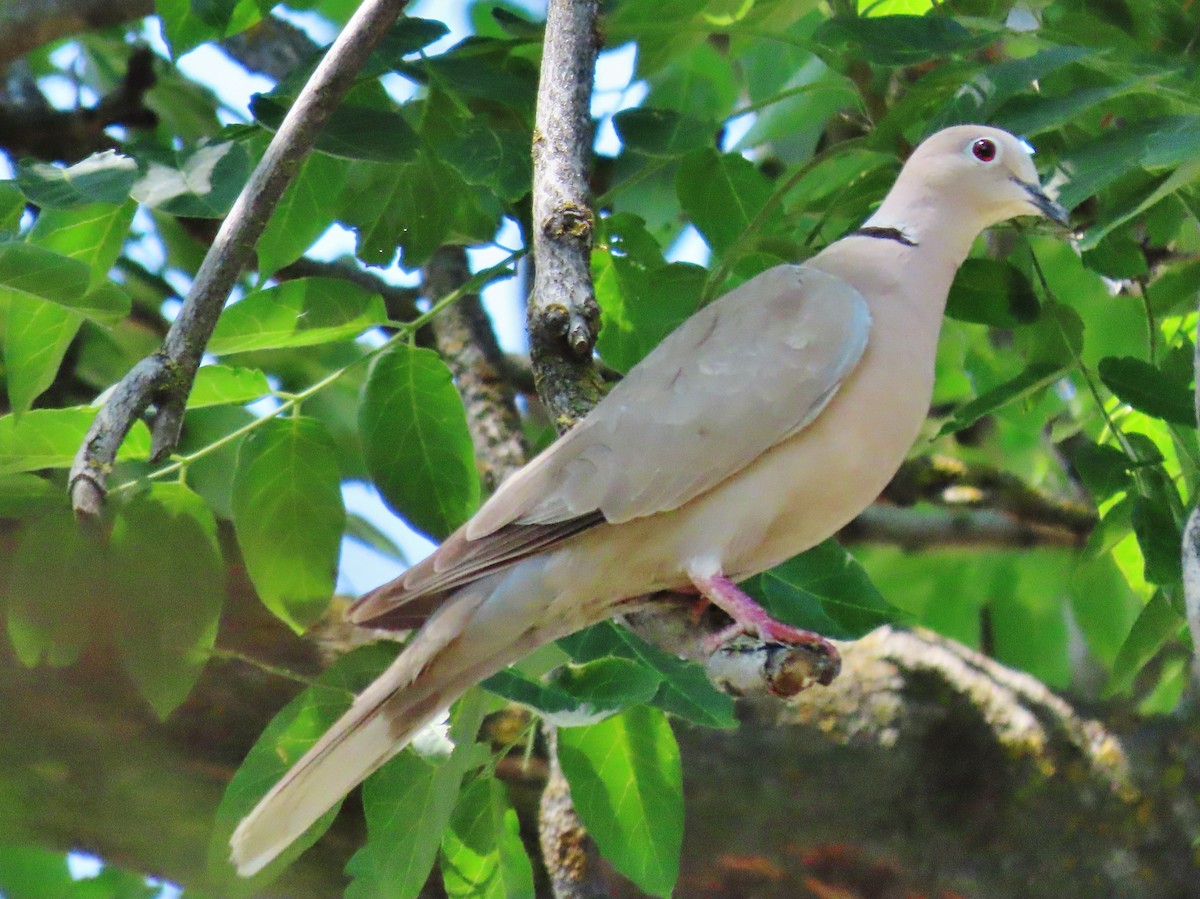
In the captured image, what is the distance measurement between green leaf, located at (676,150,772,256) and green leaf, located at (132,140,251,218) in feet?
2.66

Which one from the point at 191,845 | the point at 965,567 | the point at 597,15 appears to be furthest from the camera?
the point at 965,567

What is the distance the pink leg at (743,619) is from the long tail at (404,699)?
26cm

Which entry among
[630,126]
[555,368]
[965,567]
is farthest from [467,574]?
[965,567]

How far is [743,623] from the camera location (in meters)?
2.25

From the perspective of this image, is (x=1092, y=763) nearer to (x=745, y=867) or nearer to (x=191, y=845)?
(x=745, y=867)

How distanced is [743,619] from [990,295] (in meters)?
0.90

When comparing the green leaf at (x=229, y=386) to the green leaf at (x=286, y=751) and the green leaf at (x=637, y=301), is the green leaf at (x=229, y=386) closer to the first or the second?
the green leaf at (x=286, y=751)

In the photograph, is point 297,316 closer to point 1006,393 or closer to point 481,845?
point 481,845

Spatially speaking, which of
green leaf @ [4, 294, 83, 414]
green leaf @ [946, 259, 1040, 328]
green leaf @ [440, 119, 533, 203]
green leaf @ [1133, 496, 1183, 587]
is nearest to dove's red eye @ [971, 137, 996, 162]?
green leaf @ [946, 259, 1040, 328]

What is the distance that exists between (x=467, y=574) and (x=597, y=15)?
1013 millimetres

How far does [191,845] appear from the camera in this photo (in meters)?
3.13

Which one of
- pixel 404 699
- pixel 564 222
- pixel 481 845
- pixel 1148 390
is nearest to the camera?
pixel 404 699

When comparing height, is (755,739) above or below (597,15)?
below

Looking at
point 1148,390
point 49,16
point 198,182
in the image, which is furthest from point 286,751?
point 49,16
